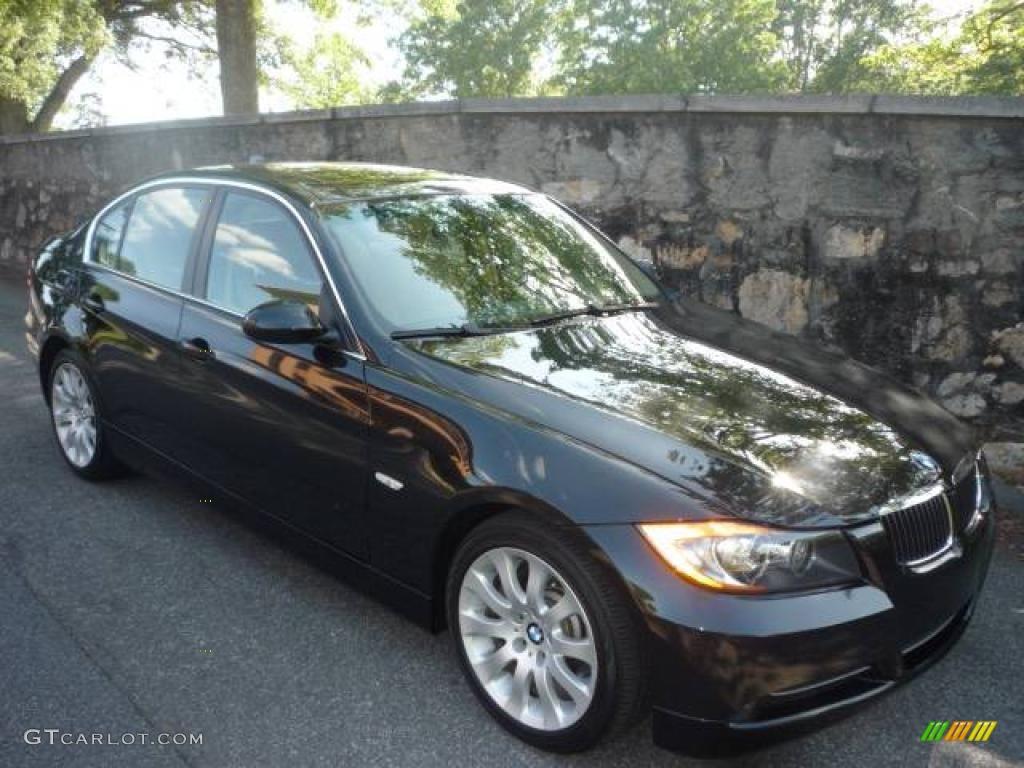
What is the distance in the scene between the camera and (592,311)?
362cm

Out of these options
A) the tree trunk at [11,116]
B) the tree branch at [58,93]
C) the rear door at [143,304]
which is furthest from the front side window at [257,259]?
the tree branch at [58,93]

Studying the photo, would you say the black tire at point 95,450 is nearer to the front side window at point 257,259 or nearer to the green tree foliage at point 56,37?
the front side window at point 257,259

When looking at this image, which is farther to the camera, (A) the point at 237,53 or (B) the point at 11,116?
(B) the point at 11,116

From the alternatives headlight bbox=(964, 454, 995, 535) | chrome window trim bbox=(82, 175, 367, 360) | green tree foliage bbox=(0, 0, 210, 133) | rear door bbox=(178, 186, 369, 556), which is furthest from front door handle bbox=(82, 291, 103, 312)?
green tree foliage bbox=(0, 0, 210, 133)

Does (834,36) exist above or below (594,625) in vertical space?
above

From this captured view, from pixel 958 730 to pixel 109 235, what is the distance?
4297 millimetres

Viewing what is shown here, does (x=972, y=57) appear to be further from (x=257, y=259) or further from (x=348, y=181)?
(x=257, y=259)

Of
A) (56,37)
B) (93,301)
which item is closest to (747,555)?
(93,301)

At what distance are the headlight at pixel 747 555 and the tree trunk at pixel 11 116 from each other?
2072 cm

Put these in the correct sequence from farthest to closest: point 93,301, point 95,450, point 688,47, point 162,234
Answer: point 688,47 < point 95,450 < point 93,301 < point 162,234

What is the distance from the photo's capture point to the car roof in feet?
12.3

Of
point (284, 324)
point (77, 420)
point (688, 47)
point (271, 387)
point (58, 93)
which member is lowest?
point (77, 420)

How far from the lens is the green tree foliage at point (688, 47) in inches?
1288

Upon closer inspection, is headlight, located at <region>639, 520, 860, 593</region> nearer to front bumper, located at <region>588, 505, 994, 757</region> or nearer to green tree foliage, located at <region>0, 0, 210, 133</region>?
front bumper, located at <region>588, 505, 994, 757</region>
